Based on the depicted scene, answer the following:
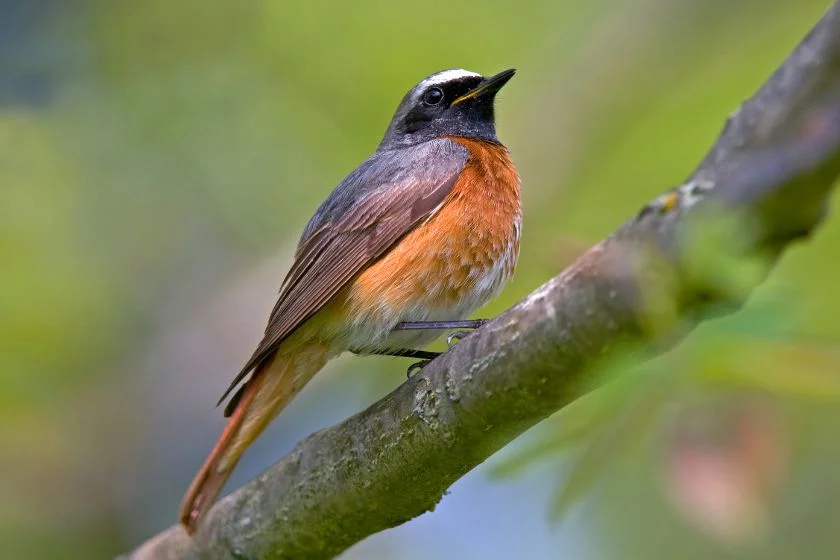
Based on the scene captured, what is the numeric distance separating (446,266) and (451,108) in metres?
1.59

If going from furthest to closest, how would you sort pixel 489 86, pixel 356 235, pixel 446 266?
pixel 489 86 < pixel 356 235 < pixel 446 266

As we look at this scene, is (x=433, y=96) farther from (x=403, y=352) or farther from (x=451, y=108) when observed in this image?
(x=403, y=352)

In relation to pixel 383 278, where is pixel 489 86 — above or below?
above

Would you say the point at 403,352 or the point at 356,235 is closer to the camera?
the point at 356,235

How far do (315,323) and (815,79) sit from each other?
124 inches

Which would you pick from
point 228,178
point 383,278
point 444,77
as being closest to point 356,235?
point 383,278

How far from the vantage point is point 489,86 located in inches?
224

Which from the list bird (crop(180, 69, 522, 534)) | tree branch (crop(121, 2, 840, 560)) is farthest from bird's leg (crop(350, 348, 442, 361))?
tree branch (crop(121, 2, 840, 560))

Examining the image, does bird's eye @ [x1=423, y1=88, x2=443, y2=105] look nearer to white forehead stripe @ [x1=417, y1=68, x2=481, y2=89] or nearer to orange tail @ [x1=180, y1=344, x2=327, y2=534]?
white forehead stripe @ [x1=417, y1=68, x2=481, y2=89]

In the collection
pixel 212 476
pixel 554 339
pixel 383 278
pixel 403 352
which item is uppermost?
pixel 383 278

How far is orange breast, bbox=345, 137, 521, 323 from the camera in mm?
4605

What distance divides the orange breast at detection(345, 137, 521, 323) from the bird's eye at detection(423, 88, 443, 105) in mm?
1141

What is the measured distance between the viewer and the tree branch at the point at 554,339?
1.95 meters

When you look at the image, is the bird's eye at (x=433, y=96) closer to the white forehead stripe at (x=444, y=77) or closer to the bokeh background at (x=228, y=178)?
the white forehead stripe at (x=444, y=77)
